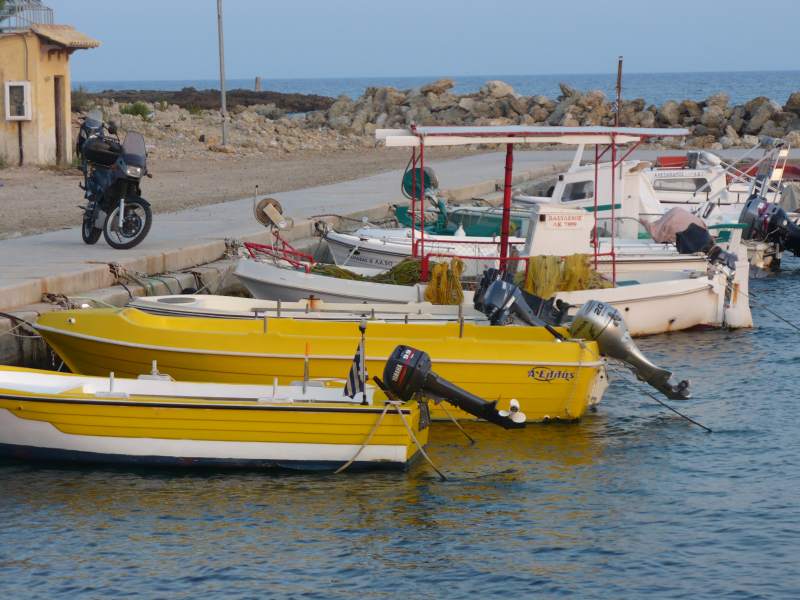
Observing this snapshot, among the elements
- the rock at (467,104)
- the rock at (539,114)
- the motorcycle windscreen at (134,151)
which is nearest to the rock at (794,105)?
the rock at (539,114)

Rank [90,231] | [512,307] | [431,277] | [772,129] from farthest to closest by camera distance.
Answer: [772,129]
[90,231]
[431,277]
[512,307]

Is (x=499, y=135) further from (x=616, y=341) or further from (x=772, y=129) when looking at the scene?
(x=772, y=129)

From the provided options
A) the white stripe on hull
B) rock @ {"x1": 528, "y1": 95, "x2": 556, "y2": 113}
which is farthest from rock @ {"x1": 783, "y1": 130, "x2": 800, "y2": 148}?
the white stripe on hull

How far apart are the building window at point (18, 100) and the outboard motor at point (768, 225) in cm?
1508

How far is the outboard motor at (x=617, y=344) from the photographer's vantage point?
1252cm

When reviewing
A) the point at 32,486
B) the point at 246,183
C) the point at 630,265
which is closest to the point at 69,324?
the point at 32,486

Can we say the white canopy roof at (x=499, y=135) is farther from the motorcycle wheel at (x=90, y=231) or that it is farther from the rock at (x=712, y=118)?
the rock at (x=712, y=118)

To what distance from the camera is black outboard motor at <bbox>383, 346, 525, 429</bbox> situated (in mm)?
10688

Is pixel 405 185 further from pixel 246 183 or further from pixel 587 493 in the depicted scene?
pixel 587 493

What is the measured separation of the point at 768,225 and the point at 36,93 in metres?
15.6

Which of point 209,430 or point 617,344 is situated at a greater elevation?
point 617,344

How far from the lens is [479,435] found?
39.5ft

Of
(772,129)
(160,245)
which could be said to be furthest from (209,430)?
(772,129)

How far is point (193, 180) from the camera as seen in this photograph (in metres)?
29.0
